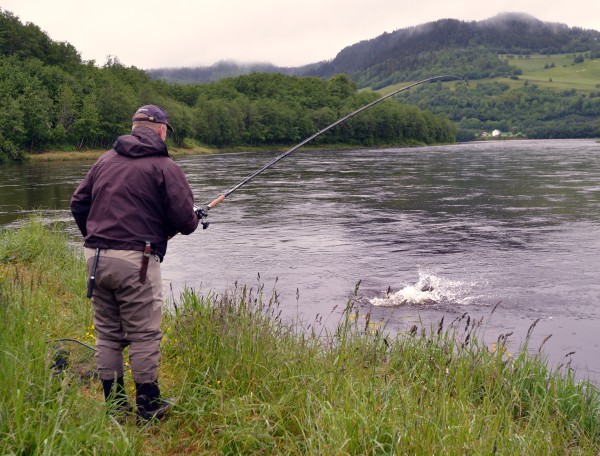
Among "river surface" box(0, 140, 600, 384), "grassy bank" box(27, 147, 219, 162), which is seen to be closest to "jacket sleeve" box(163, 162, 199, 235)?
"river surface" box(0, 140, 600, 384)

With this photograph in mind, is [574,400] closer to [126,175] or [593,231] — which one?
[126,175]

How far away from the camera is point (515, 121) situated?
522ft

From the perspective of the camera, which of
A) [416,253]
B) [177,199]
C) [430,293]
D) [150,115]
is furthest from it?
[416,253]

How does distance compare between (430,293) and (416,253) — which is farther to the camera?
(416,253)

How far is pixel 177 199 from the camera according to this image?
170 inches

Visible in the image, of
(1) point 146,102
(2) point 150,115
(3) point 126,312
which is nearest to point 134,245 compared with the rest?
(3) point 126,312

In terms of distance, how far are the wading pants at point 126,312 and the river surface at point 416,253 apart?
2415mm

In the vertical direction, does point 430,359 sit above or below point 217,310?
below

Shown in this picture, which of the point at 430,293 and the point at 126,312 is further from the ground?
the point at 126,312

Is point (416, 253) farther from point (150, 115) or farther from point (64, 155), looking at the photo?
point (64, 155)

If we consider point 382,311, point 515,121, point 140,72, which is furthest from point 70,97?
point 515,121

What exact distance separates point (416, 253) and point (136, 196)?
10707mm

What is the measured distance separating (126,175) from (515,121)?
16665 centimetres

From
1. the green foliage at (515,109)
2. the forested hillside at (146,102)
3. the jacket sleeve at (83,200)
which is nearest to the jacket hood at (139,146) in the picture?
the jacket sleeve at (83,200)
